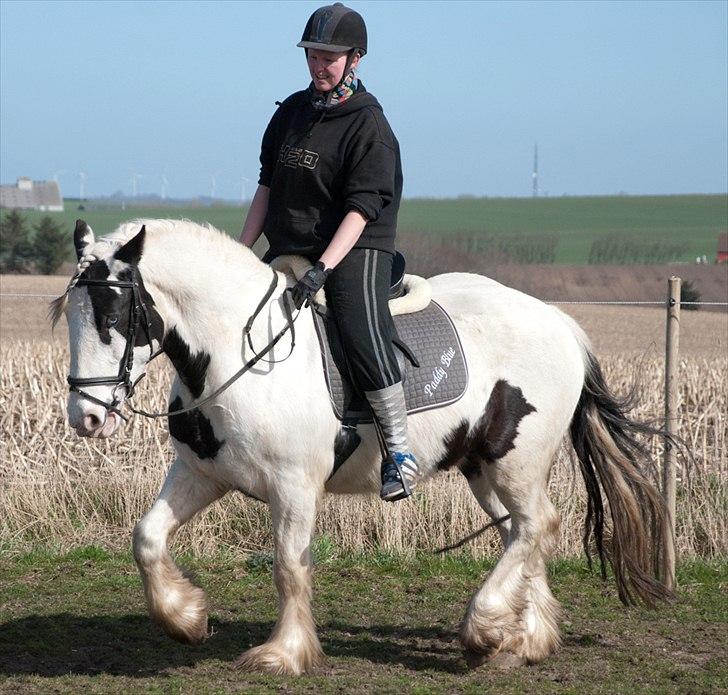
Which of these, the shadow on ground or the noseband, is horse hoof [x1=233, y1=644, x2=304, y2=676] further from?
the noseband

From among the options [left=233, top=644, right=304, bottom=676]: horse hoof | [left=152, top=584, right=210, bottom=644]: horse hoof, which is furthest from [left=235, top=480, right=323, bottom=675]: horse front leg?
[left=152, top=584, right=210, bottom=644]: horse hoof

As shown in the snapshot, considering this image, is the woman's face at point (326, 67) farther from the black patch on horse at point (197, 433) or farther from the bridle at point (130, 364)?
the black patch on horse at point (197, 433)

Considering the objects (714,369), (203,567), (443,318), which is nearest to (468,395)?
(443,318)

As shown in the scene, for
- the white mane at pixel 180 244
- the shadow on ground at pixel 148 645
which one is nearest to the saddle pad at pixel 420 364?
the white mane at pixel 180 244

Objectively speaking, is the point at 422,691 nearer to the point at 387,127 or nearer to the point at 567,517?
the point at 387,127

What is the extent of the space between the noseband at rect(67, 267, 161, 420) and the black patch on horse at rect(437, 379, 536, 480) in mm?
1812

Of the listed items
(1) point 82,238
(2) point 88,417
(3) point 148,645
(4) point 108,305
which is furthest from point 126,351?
(3) point 148,645

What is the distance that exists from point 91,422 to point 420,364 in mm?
1711

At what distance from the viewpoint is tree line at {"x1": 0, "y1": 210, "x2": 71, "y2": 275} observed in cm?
4319

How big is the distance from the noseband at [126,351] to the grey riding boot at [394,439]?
3.63 feet

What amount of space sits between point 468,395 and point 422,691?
4.79 ft

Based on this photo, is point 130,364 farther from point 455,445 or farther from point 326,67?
point 455,445

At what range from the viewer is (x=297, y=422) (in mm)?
5004

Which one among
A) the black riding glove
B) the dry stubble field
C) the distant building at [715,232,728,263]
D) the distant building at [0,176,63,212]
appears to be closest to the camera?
the black riding glove
